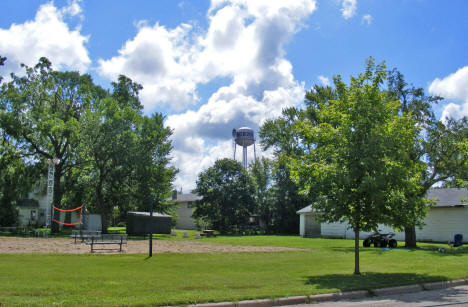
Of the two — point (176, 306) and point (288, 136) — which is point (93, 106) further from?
point (176, 306)

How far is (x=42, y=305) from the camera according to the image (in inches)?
296

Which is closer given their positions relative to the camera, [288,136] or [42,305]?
[42,305]

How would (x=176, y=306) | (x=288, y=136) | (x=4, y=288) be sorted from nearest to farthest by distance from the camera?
(x=176, y=306)
(x=4, y=288)
(x=288, y=136)

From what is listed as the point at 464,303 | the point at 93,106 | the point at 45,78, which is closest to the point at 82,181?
the point at 93,106

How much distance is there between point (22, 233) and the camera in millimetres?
37156

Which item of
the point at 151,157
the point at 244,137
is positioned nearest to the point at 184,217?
the point at 244,137

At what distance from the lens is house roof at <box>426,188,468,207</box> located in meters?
33.4

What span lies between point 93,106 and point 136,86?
9096 mm

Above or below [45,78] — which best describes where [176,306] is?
below

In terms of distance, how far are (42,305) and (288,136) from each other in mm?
51418

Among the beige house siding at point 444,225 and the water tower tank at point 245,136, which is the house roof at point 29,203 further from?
the beige house siding at point 444,225

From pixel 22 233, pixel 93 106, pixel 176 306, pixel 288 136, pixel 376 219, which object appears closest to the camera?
pixel 176 306

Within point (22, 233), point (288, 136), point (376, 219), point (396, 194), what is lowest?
point (22, 233)

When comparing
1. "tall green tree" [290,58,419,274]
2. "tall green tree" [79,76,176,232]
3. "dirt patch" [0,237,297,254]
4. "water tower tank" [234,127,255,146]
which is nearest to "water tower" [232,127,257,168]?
"water tower tank" [234,127,255,146]
